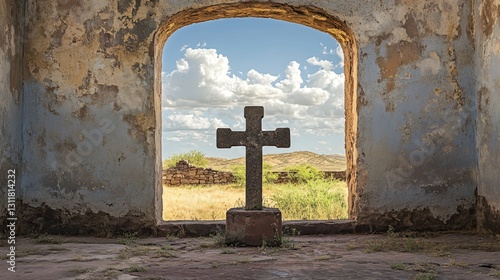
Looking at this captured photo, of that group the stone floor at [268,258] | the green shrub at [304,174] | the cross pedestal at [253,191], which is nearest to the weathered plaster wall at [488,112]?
the stone floor at [268,258]

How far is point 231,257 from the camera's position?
14.9 feet

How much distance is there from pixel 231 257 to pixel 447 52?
3600 millimetres

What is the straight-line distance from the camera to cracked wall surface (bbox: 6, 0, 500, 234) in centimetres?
607

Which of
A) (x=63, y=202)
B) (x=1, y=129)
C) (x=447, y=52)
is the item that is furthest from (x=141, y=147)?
(x=447, y=52)

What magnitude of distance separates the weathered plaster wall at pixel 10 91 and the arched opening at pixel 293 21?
152 centimetres

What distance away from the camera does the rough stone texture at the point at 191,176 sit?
54.7 ft

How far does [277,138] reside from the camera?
17.8ft

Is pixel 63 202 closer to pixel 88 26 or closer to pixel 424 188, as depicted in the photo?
pixel 88 26

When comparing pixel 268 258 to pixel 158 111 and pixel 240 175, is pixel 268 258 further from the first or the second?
pixel 240 175

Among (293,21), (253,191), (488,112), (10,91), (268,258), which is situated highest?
(293,21)

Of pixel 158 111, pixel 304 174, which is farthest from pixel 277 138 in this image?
pixel 304 174

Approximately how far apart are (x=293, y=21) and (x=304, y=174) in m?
10.7

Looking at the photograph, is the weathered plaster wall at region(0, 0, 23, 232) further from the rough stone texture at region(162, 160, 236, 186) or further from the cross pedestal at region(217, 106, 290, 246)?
the rough stone texture at region(162, 160, 236, 186)

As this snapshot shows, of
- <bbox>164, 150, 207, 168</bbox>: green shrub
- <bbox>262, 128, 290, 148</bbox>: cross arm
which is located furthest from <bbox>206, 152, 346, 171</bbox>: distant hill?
<bbox>262, 128, 290, 148</bbox>: cross arm
